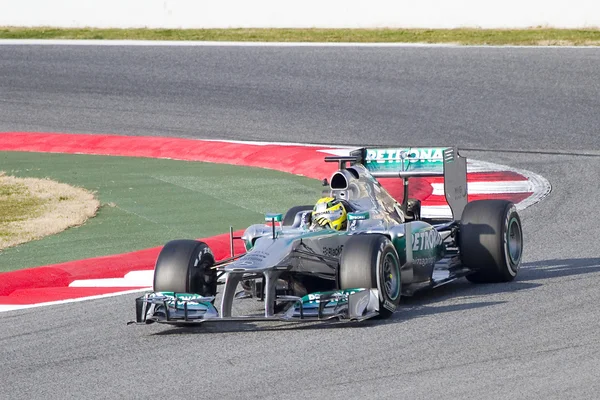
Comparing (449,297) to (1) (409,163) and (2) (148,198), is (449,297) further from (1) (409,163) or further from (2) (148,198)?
(2) (148,198)

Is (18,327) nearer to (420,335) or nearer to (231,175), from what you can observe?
(420,335)

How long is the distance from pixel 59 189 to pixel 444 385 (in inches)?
357

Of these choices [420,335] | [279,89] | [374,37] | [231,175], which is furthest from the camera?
[374,37]

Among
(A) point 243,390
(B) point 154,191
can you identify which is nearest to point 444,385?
(A) point 243,390

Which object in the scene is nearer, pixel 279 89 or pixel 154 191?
pixel 154 191

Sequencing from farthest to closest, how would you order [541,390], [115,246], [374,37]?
[374,37], [115,246], [541,390]

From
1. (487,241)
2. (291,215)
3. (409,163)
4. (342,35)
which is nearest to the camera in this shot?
(487,241)

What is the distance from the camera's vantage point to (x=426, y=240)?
30.7ft

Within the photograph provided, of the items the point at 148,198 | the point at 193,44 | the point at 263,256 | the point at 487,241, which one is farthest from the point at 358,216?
the point at 193,44

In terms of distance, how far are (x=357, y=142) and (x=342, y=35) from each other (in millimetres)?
8793

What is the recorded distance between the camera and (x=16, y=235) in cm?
1207

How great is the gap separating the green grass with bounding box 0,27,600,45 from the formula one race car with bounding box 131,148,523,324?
562 inches

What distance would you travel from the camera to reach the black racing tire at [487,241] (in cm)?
955

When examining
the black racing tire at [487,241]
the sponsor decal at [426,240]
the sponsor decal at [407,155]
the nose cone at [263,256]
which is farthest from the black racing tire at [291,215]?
the nose cone at [263,256]
